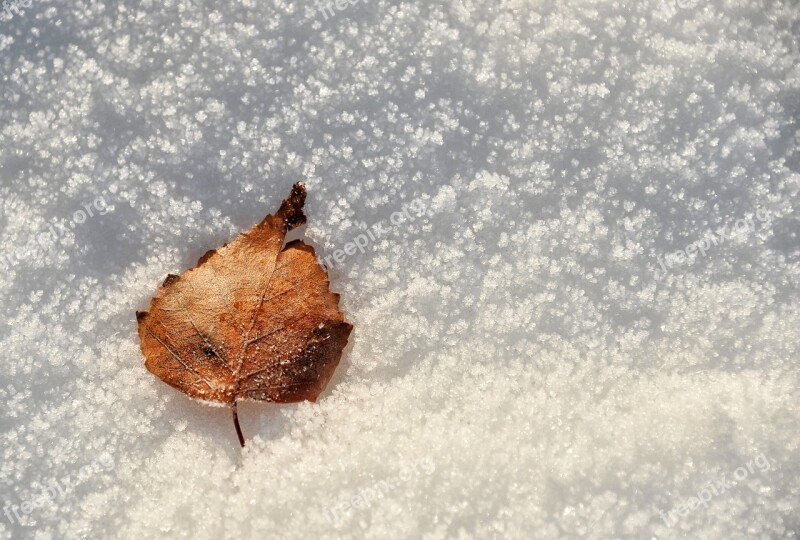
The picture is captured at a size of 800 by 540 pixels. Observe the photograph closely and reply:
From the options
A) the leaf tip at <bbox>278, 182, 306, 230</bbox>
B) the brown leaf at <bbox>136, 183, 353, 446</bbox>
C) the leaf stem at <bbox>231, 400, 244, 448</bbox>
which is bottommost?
the leaf stem at <bbox>231, 400, 244, 448</bbox>

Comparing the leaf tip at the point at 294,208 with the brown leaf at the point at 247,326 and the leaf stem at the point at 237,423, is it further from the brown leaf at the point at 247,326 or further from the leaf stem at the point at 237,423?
the leaf stem at the point at 237,423

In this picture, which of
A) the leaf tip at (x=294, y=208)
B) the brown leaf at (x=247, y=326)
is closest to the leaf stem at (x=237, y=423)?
the brown leaf at (x=247, y=326)

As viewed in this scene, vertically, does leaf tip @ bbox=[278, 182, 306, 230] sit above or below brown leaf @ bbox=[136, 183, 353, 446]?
above

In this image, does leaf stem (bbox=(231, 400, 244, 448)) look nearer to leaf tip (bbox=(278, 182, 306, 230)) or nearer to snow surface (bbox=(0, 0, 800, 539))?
snow surface (bbox=(0, 0, 800, 539))

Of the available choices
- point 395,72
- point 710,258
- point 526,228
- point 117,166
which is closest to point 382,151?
point 395,72

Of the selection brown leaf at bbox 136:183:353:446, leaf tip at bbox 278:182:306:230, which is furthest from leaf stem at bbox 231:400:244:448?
leaf tip at bbox 278:182:306:230

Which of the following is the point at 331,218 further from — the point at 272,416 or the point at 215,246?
the point at 272,416
